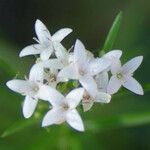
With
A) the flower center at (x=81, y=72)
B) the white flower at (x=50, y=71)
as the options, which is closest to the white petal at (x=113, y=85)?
the flower center at (x=81, y=72)

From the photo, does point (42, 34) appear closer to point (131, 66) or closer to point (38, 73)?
point (38, 73)

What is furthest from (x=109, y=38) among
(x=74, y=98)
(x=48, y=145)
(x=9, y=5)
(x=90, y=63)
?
(x=9, y=5)

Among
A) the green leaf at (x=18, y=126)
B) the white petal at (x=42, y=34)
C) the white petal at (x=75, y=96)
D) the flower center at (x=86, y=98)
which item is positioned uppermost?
the white petal at (x=42, y=34)

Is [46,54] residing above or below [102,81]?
above

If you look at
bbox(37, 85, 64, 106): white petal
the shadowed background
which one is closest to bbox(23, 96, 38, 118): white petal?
bbox(37, 85, 64, 106): white petal

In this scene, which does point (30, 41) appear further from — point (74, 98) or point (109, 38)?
point (74, 98)

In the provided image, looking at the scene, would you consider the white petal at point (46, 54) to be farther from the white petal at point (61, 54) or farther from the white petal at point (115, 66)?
the white petal at point (115, 66)

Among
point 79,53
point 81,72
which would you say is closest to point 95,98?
point 81,72
